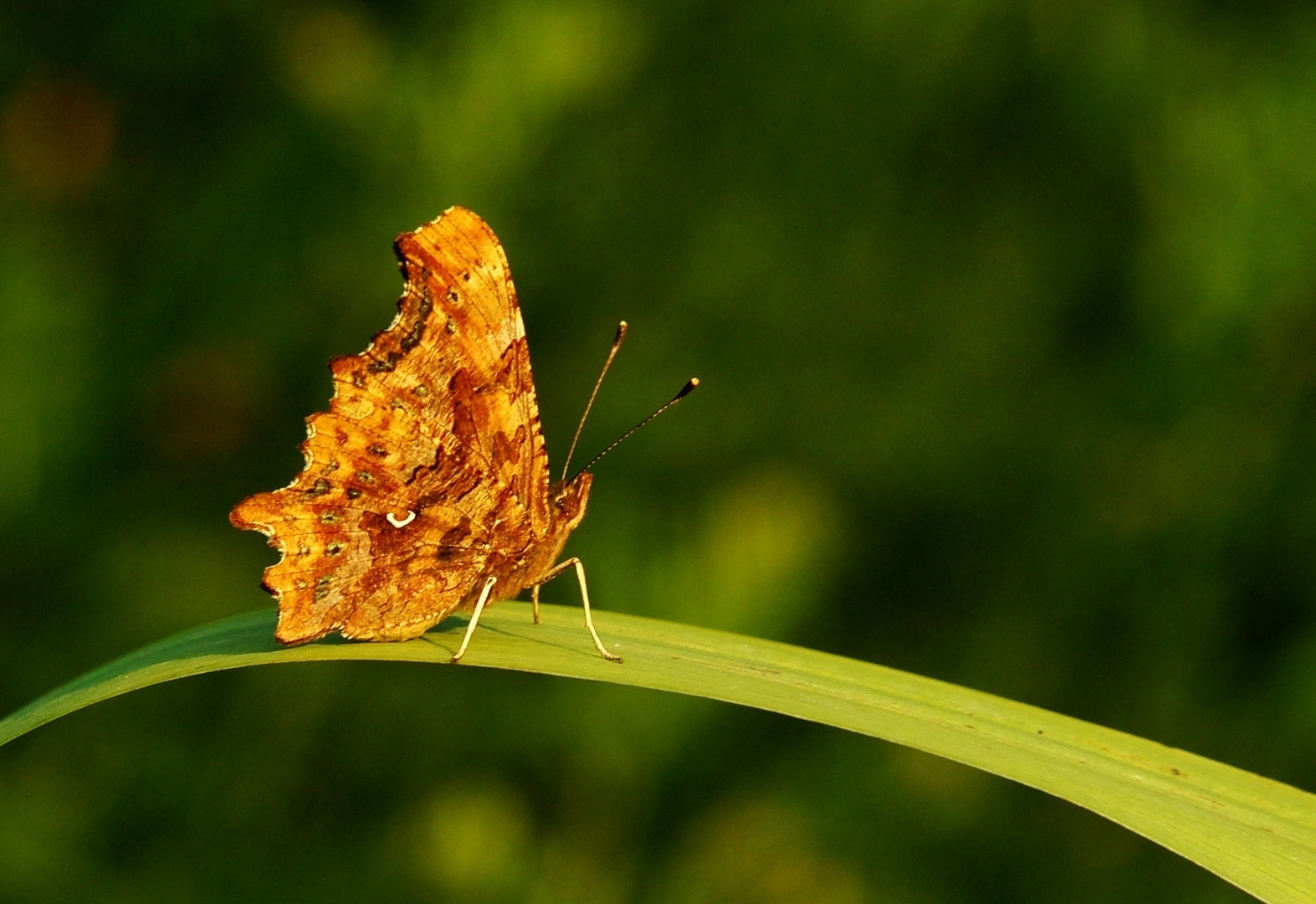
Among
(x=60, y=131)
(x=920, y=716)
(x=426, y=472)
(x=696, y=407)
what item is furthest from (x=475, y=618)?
(x=60, y=131)

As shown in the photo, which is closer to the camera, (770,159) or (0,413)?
(0,413)

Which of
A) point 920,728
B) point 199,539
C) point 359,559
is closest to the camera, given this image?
point 920,728

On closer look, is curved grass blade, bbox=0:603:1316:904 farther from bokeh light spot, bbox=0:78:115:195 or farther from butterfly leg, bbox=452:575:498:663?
bokeh light spot, bbox=0:78:115:195

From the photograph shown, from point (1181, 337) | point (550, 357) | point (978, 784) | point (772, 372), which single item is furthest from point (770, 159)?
point (978, 784)

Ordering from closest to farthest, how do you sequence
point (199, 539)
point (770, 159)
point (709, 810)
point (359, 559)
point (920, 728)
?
point (920, 728) < point (359, 559) < point (709, 810) < point (199, 539) < point (770, 159)

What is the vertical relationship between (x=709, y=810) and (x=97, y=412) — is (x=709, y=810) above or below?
below

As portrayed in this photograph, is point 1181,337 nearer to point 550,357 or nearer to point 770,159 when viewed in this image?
point 770,159

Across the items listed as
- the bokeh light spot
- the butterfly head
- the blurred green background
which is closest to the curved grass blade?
the butterfly head
